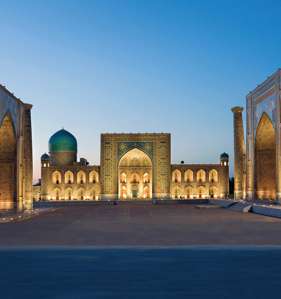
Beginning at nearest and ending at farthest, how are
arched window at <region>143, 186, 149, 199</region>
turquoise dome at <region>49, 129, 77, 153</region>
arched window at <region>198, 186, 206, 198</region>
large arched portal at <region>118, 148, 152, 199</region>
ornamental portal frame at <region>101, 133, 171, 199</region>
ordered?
ornamental portal frame at <region>101, 133, 171, 199</region>, large arched portal at <region>118, 148, 152, 199</region>, arched window at <region>198, 186, 206, 198</region>, arched window at <region>143, 186, 149, 199</region>, turquoise dome at <region>49, 129, 77, 153</region>

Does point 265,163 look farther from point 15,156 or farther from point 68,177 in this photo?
point 68,177

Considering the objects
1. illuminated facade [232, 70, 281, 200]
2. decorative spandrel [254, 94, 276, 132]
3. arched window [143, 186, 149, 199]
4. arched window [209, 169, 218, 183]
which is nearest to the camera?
decorative spandrel [254, 94, 276, 132]

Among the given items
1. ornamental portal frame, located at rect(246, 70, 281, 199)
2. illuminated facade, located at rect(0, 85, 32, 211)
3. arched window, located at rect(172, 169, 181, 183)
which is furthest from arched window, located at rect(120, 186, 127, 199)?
illuminated facade, located at rect(0, 85, 32, 211)

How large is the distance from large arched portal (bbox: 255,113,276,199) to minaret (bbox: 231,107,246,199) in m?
2.95

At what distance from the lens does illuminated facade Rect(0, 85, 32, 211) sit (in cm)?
2132

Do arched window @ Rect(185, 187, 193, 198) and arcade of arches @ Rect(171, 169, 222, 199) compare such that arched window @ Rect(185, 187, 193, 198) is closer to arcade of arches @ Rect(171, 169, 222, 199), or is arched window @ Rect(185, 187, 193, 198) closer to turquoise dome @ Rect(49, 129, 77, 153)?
arcade of arches @ Rect(171, 169, 222, 199)

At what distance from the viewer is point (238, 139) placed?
31938mm

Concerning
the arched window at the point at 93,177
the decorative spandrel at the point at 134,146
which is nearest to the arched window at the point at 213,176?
the decorative spandrel at the point at 134,146

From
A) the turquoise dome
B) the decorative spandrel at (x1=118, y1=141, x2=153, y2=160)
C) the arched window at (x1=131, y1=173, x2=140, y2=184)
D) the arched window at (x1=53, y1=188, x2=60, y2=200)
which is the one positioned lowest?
the arched window at (x1=53, y1=188, x2=60, y2=200)

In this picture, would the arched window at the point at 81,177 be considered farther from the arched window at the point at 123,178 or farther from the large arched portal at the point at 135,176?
the arched window at the point at 123,178

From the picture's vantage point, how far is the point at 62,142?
158ft

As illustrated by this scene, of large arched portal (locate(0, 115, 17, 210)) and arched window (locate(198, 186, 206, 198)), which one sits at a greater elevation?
large arched portal (locate(0, 115, 17, 210))

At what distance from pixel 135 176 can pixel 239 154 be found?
14.8 m

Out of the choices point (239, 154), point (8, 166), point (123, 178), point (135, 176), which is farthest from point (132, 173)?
point (8, 166)
